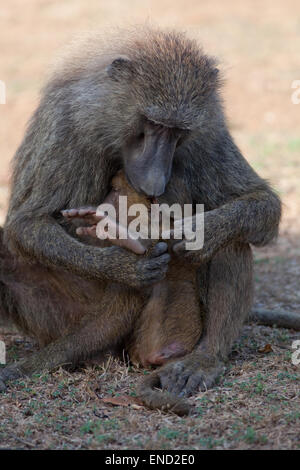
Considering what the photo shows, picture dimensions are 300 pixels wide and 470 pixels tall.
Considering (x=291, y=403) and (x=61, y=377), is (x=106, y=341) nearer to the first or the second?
(x=61, y=377)

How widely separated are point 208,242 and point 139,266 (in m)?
0.38

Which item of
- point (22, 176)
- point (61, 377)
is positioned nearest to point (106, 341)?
point (61, 377)

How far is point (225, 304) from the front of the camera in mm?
4012

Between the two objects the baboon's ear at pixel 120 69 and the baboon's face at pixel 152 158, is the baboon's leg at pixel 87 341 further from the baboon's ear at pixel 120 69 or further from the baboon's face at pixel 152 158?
the baboon's ear at pixel 120 69

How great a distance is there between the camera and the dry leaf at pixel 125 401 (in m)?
3.51

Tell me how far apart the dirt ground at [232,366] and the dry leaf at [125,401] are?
0.06ft

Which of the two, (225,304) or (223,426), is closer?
(223,426)

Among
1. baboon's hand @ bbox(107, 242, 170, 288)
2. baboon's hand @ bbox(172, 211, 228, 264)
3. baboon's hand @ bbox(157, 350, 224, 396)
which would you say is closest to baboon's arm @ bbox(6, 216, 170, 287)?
baboon's hand @ bbox(107, 242, 170, 288)

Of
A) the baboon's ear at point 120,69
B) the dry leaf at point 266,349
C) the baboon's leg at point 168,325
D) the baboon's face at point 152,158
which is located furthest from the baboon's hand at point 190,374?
the baboon's ear at point 120,69

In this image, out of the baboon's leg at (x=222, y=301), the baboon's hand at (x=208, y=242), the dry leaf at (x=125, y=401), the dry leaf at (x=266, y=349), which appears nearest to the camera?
the dry leaf at (x=125, y=401)

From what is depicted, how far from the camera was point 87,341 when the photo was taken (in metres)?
4.02

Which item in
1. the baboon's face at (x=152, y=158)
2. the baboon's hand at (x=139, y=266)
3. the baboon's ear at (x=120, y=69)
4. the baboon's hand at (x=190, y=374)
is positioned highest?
the baboon's ear at (x=120, y=69)

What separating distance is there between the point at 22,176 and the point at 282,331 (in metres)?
1.82

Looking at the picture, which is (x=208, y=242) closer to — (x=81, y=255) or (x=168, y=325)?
(x=168, y=325)
